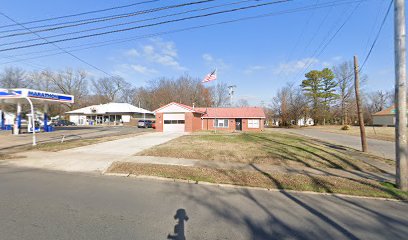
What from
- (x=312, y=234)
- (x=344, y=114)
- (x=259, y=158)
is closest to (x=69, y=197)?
(x=312, y=234)

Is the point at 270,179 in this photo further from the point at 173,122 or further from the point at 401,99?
the point at 173,122

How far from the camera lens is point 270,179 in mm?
6641

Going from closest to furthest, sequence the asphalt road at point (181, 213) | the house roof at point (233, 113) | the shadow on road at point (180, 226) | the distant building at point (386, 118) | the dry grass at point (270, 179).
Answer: the shadow on road at point (180, 226)
the asphalt road at point (181, 213)
the dry grass at point (270, 179)
the house roof at point (233, 113)
the distant building at point (386, 118)

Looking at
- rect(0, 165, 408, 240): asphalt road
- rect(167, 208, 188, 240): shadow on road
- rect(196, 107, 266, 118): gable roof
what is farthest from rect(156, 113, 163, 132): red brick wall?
rect(167, 208, 188, 240): shadow on road

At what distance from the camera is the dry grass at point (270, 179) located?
576 cm

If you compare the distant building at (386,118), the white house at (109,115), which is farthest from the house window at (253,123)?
the distant building at (386,118)

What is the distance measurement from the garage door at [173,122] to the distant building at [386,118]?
162ft

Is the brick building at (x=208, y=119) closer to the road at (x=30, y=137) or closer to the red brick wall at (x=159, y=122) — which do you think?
the red brick wall at (x=159, y=122)

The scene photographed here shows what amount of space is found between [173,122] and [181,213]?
24550mm

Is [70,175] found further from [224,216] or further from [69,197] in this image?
[224,216]

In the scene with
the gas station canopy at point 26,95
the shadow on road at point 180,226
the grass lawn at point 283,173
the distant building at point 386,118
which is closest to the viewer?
the shadow on road at point 180,226

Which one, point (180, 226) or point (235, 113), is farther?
point (235, 113)

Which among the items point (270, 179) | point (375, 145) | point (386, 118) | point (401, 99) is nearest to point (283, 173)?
point (270, 179)

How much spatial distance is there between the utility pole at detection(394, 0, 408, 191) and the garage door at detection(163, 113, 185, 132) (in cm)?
2399
